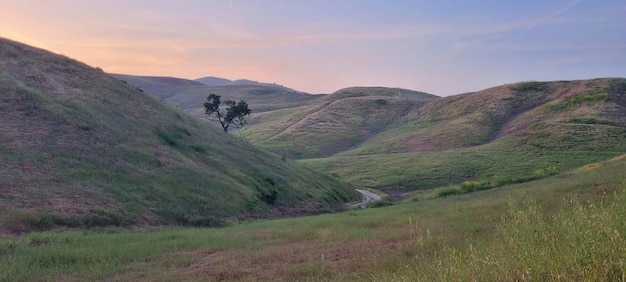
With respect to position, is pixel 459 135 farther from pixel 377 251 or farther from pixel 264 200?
pixel 377 251

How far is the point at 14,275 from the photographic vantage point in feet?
36.3

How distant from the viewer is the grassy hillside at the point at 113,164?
23219 mm

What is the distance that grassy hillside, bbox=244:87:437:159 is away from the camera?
101 meters

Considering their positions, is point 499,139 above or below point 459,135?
below

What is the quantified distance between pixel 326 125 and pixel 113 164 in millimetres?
93467

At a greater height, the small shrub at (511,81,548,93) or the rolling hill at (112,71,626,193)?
the small shrub at (511,81,548,93)

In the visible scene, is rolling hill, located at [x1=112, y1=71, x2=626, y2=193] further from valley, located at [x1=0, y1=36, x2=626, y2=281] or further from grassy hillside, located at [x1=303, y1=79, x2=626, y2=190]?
valley, located at [x1=0, y1=36, x2=626, y2=281]

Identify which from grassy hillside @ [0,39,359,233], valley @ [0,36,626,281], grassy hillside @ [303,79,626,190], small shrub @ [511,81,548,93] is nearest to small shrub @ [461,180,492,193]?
valley @ [0,36,626,281]

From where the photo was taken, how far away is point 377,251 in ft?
38.6

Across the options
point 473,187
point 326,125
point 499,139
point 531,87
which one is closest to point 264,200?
point 473,187

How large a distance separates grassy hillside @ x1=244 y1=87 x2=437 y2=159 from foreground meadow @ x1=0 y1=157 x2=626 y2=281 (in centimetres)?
7670

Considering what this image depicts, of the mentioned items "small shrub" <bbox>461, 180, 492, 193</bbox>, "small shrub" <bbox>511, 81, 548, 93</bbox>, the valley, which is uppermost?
"small shrub" <bbox>511, 81, 548, 93</bbox>

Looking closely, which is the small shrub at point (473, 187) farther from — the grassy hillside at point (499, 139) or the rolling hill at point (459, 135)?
the grassy hillside at point (499, 139)

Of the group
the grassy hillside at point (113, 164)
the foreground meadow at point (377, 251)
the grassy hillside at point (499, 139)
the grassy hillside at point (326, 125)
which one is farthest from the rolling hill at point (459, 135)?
the foreground meadow at point (377, 251)
